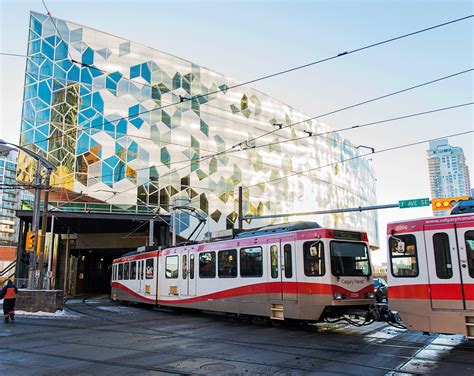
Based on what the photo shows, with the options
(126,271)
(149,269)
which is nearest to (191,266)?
(149,269)

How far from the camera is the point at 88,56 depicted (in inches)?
1500

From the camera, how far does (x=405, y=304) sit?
986 cm

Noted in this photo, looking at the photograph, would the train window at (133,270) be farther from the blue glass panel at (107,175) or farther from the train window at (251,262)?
the blue glass panel at (107,175)

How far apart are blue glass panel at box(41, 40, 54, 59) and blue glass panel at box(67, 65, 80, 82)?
6.26 feet

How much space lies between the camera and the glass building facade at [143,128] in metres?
35.9

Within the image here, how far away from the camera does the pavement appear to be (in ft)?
25.3

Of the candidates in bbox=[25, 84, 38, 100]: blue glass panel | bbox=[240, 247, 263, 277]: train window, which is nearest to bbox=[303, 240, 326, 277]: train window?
bbox=[240, 247, 263, 277]: train window

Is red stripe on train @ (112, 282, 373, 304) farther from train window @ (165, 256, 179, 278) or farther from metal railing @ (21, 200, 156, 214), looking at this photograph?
metal railing @ (21, 200, 156, 214)

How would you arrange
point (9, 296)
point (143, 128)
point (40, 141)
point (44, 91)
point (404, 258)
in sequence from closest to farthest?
point (404, 258)
point (9, 296)
point (40, 141)
point (44, 91)
point (143, 128)

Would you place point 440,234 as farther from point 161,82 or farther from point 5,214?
point 5,214

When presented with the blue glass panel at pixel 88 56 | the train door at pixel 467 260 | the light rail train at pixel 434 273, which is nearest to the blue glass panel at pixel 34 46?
the blue glass panel at pixel 88 56

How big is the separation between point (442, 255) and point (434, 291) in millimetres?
828

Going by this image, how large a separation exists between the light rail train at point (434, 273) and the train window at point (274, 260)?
4.20m

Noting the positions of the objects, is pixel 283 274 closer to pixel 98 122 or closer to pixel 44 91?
pixel 98 122
